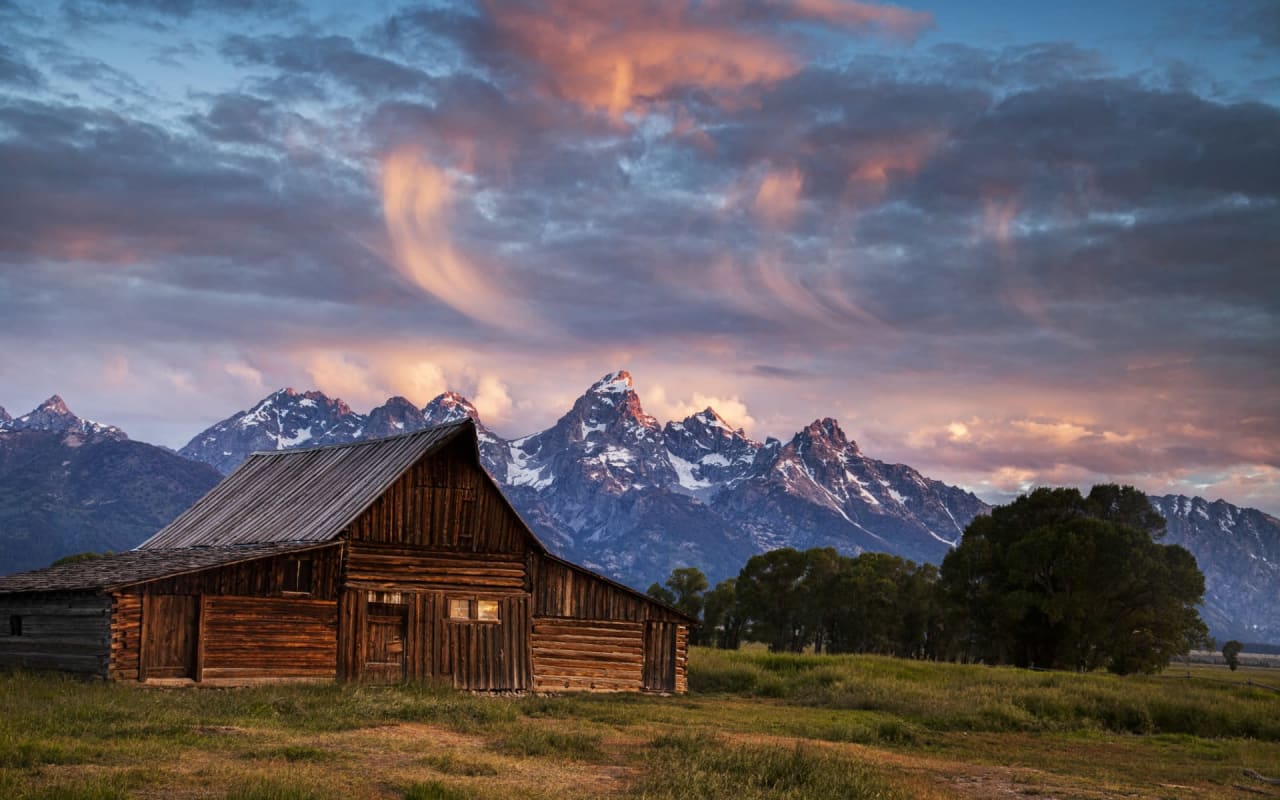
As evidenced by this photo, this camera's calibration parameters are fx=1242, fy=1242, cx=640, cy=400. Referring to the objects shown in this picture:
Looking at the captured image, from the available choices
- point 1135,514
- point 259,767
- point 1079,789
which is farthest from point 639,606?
point 1135,514

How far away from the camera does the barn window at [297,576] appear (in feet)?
120

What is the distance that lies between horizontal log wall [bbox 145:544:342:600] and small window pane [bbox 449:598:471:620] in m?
3.92

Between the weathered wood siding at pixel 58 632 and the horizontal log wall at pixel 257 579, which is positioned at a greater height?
the horizontal log wall at pixel 257 579

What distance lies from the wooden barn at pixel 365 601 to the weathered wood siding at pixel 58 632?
0.21ft

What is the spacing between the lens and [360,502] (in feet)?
127

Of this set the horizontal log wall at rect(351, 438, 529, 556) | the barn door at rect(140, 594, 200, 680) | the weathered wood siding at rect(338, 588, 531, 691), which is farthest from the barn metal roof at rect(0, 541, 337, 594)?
the weathered wood siding at rect(338, 588, 531, 691)

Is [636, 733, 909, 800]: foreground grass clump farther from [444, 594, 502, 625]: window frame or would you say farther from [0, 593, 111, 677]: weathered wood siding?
[0, 593, 111, 677]: weathered wood siding

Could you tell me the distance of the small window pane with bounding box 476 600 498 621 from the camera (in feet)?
132

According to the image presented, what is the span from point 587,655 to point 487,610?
3999 mm

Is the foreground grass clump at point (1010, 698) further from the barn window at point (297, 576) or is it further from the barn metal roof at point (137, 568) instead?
the barn metal roof at point (137, 568)

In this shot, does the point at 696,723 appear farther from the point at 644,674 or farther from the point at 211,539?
the point at 211,539

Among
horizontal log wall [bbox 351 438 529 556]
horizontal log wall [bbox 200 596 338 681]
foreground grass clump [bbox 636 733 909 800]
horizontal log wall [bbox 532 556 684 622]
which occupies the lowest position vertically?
foreground grass clump [bbox 636 733 909 800]

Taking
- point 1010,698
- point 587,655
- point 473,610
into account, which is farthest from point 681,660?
point 1010,698

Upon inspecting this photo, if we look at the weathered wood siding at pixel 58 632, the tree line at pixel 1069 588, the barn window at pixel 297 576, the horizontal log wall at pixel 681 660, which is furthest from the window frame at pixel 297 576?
the tree line at pixel 1069 588
